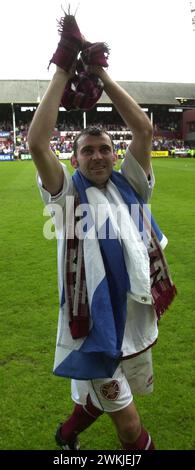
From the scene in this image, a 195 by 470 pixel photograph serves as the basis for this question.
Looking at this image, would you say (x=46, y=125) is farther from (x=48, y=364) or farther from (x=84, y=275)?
(x=48, y=364)

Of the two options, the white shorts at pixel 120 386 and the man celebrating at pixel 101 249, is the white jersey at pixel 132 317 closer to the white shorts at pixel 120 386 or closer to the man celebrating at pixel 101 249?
the man celebrating at pixel 101 249

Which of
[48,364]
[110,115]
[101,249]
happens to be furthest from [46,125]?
[110,115]

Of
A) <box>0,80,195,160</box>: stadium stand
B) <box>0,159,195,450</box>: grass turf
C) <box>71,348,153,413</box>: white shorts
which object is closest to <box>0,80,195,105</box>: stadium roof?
<box>0,80,195,160</box>: stadium stand

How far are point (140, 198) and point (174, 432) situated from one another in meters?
1.59

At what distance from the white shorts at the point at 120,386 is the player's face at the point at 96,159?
960mm

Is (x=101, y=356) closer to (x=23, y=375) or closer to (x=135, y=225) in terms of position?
(x=135, y=225)

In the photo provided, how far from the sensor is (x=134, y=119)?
8.34ft

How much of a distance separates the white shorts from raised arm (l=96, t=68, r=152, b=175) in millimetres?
1044

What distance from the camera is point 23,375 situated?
3881 millimetres

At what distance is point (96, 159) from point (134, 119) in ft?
0.98

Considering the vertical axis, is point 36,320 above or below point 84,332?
below

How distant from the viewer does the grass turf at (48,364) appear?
3.17m
